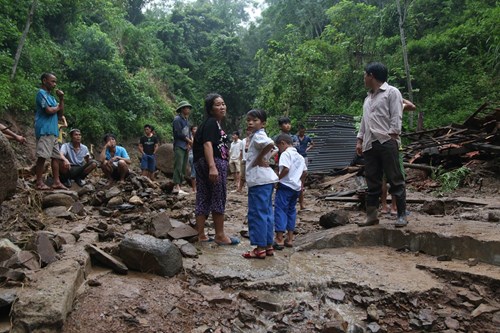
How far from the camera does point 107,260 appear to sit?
10.1 ft

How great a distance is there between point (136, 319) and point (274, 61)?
58.5 feet

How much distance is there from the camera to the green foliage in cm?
748

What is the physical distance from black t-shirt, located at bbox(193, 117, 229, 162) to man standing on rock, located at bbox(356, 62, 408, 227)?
180 centimetres

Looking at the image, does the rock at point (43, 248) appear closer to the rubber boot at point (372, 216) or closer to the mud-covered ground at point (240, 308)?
the mud-covered ground at point (240, 308)

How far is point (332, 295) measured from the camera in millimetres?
3174

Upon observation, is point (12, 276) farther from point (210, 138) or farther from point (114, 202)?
point (114, 202)

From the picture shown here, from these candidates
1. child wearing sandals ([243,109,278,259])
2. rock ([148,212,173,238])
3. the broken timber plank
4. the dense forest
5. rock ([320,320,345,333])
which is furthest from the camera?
the dense forest

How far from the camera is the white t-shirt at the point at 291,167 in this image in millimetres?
4301

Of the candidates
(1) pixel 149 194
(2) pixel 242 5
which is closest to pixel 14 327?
(1) pixel 149 194

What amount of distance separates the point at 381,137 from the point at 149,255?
290 centimetres

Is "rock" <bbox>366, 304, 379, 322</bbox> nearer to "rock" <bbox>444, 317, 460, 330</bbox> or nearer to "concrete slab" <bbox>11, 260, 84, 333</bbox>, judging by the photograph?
"rock" <bbox>444, 317, 460, 330</bbox>

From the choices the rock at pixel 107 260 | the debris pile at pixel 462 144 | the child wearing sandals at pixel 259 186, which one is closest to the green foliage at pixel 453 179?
the debris pile at pixel 462 144

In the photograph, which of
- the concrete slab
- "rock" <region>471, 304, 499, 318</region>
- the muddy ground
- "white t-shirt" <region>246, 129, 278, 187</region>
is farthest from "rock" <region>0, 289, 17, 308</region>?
"rock" <region>471, 304, 499, 318</region>

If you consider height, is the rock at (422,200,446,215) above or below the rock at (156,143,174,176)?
below
